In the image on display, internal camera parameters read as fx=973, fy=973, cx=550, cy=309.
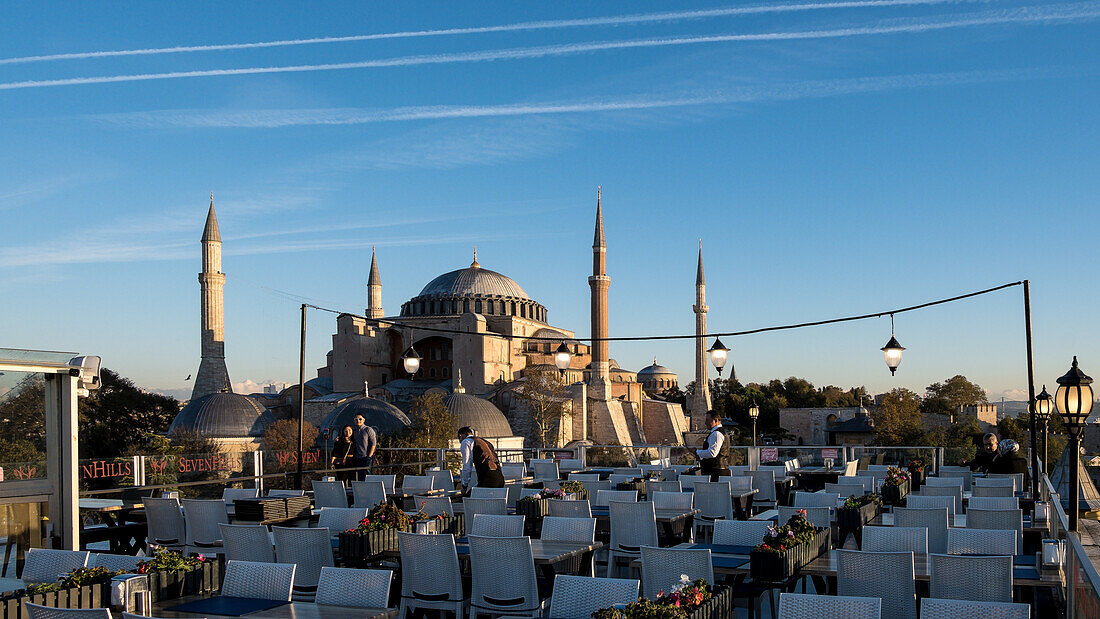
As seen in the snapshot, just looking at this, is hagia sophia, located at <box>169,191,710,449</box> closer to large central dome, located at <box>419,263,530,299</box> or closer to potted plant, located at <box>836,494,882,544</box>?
large central dome, located at <box>419,263,530,299</box>

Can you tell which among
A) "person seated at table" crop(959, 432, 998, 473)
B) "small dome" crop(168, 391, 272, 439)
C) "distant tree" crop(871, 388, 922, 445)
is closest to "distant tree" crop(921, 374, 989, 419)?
"distant tree" crop(871, 388, 922, 445)

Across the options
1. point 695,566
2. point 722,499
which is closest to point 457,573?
point 695,566

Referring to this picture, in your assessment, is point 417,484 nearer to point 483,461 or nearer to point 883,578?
point 483,461

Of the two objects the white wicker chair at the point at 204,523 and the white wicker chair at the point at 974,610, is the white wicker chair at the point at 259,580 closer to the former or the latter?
the white wicker chair at the point at 974,610

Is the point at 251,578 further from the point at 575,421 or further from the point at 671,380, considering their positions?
the point at 671,380

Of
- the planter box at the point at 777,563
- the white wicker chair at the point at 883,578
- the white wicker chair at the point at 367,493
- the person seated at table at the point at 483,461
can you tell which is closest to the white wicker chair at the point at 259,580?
the planter box at the point at 777,563

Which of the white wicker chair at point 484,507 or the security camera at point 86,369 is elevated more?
the security camera at point 86,369
